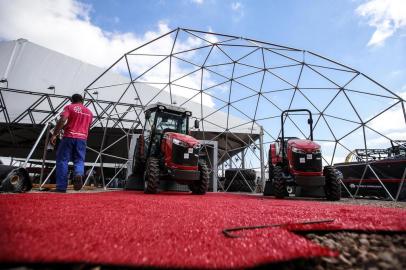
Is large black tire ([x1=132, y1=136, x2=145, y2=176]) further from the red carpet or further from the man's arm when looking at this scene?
the red carpet

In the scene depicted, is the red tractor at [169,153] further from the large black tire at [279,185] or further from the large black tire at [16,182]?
the large black tire at [16,182]

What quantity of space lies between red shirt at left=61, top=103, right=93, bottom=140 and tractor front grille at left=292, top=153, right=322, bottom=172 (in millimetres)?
4933

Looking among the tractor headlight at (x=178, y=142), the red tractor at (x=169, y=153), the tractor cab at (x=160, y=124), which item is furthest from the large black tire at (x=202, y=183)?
the tractor cab at (x=160, y=124)

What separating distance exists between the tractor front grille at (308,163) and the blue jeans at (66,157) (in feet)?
16.0

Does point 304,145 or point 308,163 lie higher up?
point 304,145

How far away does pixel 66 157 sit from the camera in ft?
15.9

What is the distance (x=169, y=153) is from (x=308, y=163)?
342 cm

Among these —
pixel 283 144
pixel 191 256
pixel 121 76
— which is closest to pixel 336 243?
pixel 191 256

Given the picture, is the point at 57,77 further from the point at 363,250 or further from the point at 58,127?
the point at 363,250

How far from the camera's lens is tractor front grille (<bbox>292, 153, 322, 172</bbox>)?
237 inches

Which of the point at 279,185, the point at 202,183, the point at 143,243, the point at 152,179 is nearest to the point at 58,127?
the point at 152,179

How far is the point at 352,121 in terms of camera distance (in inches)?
355

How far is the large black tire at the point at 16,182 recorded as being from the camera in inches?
157

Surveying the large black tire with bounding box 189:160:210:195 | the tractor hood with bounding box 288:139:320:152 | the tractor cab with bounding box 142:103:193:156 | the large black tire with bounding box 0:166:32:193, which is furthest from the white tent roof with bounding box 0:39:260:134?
the large black tire with bounding box 0:166:32:193
